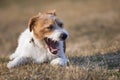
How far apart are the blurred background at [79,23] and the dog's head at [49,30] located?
2316 mm

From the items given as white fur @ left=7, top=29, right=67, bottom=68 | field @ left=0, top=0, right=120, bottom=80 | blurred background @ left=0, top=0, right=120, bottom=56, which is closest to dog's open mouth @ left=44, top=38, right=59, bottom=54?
white fur @ left=7, top=29, right=67, bottom=68

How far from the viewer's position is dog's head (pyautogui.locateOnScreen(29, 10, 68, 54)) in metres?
10.2

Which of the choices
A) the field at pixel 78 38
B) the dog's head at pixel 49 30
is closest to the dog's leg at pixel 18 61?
the field at pixel 78 38

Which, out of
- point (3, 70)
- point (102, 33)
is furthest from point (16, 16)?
point (3, 70)

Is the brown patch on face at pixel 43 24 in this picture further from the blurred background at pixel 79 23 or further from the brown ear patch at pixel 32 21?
the blurred background at pixel 79 23

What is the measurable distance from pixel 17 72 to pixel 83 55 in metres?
2.65

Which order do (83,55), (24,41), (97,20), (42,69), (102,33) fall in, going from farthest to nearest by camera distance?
(97,20)
(102,33)
(83,55)
(24,41)
(42,69)

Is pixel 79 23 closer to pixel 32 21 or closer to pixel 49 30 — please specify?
pixel 32 21

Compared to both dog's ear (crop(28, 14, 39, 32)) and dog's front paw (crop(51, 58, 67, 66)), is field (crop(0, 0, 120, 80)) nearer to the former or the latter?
dog's front paw (crop(51, 58, 67, 66))

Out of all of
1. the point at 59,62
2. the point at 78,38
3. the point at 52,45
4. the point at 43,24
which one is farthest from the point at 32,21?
the point at 78,38

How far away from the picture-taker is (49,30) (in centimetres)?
1039

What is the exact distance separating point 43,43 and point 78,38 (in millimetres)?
8945

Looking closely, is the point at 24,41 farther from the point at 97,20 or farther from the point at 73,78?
the point at 97,20

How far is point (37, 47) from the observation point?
10.8 metres
